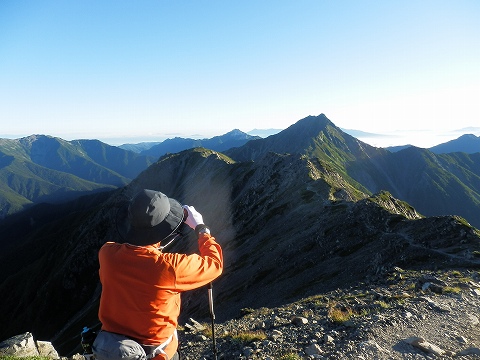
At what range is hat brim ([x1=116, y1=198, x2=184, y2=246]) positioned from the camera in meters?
4.99

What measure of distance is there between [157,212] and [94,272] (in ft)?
384

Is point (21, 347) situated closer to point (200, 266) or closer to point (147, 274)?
point (147, 274)

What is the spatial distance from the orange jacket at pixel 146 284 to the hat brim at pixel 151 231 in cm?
11

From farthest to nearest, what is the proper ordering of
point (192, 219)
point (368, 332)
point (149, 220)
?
point (368, 332) → point (192, 219) → point (149, 220)

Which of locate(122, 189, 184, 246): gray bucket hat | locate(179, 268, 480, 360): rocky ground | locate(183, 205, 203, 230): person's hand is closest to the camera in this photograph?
locate(122, 189, 184, 246): gray bucket hat

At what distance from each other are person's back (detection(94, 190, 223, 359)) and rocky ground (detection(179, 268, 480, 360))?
642cm

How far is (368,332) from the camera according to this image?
11.2 metres

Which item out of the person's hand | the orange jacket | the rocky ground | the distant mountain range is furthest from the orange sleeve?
the rocky ground

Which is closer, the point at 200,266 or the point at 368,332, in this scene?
the point at 200,266

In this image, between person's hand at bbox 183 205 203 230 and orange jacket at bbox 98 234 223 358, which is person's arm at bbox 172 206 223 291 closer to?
orange jacket at bbox 98 234 223 358

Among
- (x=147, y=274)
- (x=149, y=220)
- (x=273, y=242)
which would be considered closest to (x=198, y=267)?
(x=147, y=274)

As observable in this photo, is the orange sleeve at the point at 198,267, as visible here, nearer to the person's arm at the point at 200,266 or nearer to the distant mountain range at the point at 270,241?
the person's arm at the point at 200,266

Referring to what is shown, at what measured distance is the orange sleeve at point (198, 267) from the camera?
4840 millimetres

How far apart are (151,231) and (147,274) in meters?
0.66
